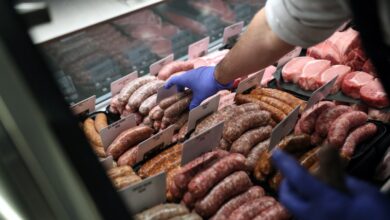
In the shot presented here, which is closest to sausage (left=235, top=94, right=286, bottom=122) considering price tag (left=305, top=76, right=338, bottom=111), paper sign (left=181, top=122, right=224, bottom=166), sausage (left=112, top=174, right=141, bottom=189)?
price tag (left=305, top=76, right=338, bottom=111)

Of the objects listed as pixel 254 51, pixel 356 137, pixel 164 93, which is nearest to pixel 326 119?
pixel 356 137

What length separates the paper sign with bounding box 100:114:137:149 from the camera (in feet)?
8.77

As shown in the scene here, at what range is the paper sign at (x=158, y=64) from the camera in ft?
10.8

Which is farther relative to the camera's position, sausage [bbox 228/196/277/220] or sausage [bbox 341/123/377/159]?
sausage [bbox 341/123/377/159]

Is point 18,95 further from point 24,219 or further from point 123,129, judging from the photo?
point 123,129

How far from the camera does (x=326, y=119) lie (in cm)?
262

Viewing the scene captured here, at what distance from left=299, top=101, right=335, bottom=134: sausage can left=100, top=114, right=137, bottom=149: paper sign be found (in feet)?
3.46

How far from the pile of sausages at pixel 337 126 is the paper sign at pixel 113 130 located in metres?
1.03

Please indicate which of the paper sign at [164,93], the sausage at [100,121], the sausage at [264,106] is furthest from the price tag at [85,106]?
the sausage at [264,106]

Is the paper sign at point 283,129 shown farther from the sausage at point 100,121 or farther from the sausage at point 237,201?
the sausage at point 100,121

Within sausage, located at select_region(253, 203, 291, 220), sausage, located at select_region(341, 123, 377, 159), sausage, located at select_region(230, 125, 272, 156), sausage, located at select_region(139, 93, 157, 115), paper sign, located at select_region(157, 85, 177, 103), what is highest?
paper sign, located at select_region(157, 85, 177, 103)

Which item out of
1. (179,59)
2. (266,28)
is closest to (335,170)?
(266,28)

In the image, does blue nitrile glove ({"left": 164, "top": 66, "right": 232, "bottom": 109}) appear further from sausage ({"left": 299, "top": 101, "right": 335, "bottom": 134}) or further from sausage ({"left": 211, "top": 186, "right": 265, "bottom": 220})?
sausage ({"left": 211, "top": 186, "right": 265, "bottom": 220})

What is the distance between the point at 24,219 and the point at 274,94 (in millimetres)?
2060
